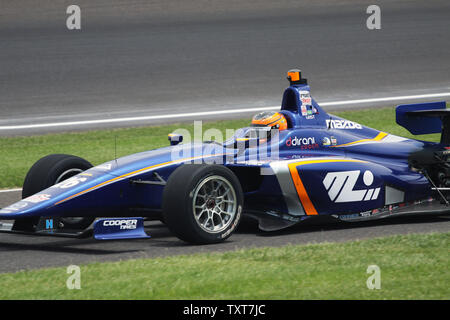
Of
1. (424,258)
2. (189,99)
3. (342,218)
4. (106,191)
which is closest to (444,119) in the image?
(342,218)

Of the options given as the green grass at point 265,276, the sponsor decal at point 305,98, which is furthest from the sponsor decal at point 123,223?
the sponsor decal at point 305,98

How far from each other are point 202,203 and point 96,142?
663 centimetres

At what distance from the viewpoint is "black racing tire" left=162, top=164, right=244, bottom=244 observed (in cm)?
736

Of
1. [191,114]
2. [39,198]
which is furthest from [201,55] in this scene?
[39,198]

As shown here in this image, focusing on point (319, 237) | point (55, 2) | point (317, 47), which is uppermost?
point (55, 2)

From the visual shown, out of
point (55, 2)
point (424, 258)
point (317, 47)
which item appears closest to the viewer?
point (424, 258)

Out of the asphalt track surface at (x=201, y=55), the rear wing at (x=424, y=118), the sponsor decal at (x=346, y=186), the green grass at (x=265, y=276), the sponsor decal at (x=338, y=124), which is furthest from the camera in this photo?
the asphalt track surface at (x=201, y=55)

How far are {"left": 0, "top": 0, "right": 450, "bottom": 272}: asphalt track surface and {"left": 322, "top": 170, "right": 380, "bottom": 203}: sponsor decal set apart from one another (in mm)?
7676

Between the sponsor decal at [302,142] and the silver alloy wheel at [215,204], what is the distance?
121cm

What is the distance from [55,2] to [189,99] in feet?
29.2

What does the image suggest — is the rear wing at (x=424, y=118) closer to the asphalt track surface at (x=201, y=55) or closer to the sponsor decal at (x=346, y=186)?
the sponsor decal at (x=346, y=186)

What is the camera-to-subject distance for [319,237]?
313 inches

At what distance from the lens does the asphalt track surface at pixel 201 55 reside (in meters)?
17.3
